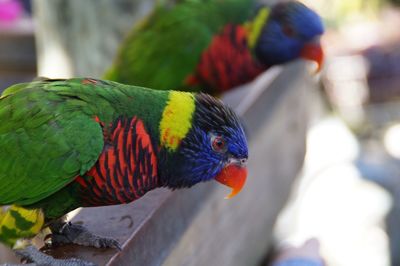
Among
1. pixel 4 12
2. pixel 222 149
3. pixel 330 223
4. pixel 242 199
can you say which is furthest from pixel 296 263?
pixel 4 12

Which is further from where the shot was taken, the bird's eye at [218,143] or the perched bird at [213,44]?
the perched bird at [213,44]

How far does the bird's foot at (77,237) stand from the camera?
1519 millimetres

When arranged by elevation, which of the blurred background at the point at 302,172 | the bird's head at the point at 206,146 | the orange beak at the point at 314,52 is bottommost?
the blurred background at the point at 302,172

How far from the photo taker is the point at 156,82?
8.75ft

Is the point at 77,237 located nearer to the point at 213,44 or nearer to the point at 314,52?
the point at 213,44

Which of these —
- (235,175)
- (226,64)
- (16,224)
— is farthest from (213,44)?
(16,224)

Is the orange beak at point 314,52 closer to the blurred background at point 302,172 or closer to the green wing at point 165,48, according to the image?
the green wing at point 165,48

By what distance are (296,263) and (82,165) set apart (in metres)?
0.92

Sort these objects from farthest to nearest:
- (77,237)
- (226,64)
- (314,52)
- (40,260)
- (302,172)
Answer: (302,172) → (314,52) → (226,64) → (77,237) → (40,260)

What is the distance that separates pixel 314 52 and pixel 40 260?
6.04 feet

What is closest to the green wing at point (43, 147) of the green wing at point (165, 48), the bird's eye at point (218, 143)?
the bird's eye at point (218, 143)

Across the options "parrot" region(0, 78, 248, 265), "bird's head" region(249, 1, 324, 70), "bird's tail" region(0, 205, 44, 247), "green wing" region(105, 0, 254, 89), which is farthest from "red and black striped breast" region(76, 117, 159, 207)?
"bird's head" region(249, 1, 324, 70)

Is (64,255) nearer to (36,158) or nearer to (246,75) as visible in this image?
(36,158)

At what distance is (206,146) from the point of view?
1628 mm
